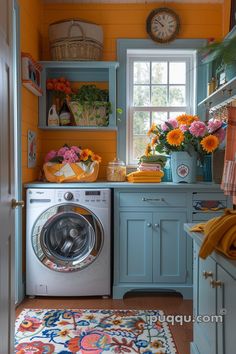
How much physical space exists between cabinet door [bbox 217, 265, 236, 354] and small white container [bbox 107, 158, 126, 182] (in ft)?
6.52

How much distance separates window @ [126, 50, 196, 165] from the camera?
3.72 meters

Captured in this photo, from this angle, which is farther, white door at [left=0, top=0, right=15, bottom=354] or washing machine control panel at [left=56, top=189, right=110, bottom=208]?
washing machine control panel at [left=56, top=189, right=110, bottom=208]

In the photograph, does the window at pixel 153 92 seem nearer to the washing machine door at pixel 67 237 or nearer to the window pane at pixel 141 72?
the window pane at pixel 141 72

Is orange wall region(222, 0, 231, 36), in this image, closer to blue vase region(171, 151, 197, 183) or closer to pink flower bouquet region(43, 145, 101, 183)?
blue vase region(171, 151, 197, 183)

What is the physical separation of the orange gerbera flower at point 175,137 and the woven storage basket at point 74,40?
1066mm

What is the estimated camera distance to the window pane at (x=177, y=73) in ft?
12.3

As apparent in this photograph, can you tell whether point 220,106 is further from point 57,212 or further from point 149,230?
point 57,212

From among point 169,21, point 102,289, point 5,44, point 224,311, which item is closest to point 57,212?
point 102,289

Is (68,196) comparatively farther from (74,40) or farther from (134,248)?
(74,40)

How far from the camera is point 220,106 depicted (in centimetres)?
326

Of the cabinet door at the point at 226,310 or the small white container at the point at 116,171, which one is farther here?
the small white container at the point at 116,171

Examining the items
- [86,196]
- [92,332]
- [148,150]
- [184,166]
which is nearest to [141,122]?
[148,150]

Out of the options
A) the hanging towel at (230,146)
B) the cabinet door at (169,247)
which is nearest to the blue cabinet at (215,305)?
the hanging towel at (230,146)

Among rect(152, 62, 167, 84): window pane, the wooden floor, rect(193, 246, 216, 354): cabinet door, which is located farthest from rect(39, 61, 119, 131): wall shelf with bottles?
rect(193, 246, 216, 354): cabinet door
